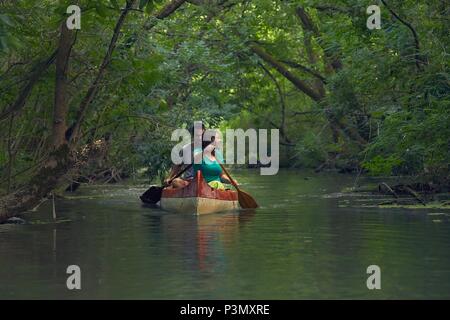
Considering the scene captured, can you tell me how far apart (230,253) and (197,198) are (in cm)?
883

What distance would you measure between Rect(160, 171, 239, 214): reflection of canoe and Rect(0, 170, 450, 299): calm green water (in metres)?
0.52

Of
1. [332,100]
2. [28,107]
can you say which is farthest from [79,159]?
[332,100]

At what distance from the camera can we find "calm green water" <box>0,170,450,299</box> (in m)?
12.8

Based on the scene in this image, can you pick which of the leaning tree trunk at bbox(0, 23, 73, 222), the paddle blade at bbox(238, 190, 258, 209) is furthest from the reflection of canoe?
the leaning tree trunk at bbox(0, 23, 73, 222)

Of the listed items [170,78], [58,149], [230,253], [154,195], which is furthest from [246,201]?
[230,253]

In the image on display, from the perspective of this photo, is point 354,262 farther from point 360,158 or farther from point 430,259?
point 360,158

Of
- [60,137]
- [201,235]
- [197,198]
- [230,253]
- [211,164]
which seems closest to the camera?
[230,253]

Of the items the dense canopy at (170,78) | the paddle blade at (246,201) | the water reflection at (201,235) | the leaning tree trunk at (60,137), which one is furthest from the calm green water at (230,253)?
the dense canopy at (170,78)

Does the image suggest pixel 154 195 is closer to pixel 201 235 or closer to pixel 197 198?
pixel 197 198

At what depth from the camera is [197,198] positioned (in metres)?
25.2

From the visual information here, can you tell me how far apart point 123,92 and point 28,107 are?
186 centimetres

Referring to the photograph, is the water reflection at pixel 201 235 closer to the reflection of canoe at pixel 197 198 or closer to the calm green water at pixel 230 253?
the calm green water at pixel 230 253

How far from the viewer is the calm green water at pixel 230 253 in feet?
41.8

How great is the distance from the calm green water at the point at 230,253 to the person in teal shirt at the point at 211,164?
142 centimetres
